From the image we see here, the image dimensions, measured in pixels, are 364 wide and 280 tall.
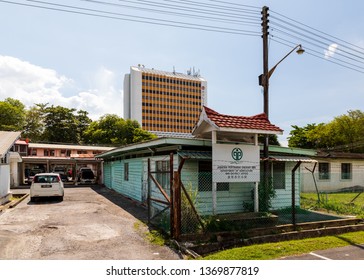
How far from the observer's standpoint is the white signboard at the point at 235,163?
9.40 m

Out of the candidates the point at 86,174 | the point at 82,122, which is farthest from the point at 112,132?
the point at 86,174

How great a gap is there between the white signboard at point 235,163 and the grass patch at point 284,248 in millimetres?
2423

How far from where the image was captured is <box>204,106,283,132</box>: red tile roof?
9.51 m

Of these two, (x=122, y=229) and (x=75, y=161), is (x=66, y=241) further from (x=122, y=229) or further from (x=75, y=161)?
(x=75, y=161)

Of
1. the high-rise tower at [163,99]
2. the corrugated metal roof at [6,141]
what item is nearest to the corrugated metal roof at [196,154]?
the corrugated metal roof at [6,141]

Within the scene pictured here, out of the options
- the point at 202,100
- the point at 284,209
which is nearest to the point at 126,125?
the point at 284,209

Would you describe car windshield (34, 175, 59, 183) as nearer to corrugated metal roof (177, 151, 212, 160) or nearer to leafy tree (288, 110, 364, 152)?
corrugated metal roof (177, 151, 212, 160)

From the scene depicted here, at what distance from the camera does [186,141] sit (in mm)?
10070

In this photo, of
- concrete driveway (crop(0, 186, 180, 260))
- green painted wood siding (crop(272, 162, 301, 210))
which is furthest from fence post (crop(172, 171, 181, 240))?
green painted wood siding (crop(272, 162, 301, 210))

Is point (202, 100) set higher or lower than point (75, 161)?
higher

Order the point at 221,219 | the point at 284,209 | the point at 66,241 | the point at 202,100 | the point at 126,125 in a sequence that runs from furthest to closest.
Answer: the point at 202,100 → the point at 126,125 → the point at 284,209 → the point at 221,219 → the point at 66,241

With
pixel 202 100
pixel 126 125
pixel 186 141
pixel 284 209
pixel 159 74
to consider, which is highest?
pixel 159 74
